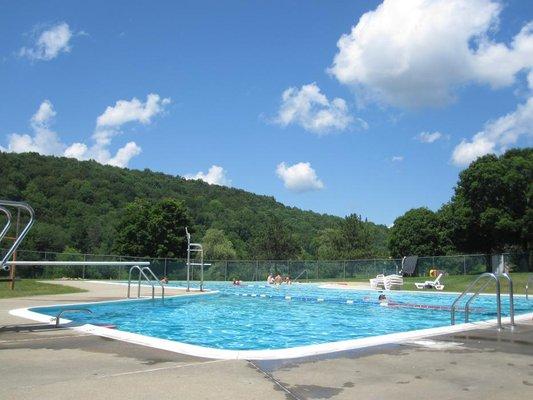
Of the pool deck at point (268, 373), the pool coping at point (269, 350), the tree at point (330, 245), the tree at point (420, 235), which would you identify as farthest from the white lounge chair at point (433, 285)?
the tree at point (420, 235)

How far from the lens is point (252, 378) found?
4844mm

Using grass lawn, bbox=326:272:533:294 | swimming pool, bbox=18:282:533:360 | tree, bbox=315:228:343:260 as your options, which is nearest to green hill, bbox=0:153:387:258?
tree, bbox=315:228:343:260

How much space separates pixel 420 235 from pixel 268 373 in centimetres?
6305

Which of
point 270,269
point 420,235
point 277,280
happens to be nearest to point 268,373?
point 277,280

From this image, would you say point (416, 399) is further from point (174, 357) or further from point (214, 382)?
point (174, 357)

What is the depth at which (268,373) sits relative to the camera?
16.6 feet

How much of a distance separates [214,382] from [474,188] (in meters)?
42.1

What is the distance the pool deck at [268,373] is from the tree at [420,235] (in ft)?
196

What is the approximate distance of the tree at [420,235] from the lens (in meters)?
64.4

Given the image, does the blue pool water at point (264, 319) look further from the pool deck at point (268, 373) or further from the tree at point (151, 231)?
the tree at point (151, 231)

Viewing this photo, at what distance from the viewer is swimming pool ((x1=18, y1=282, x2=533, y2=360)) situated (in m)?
10.9

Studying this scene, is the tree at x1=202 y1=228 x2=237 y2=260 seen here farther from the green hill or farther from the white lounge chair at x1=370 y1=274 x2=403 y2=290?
the white lounge chair at x1=370 y1=274 x2=403 y2=290

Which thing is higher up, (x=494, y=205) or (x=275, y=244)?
(x=494, y=205)

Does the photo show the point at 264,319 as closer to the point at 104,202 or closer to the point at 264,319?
Answer: the point at 264,319
